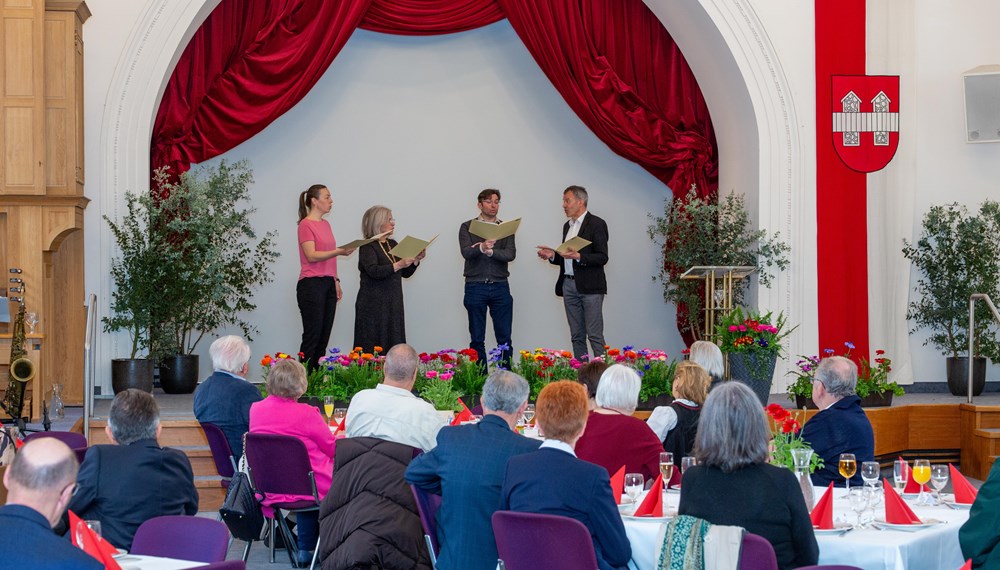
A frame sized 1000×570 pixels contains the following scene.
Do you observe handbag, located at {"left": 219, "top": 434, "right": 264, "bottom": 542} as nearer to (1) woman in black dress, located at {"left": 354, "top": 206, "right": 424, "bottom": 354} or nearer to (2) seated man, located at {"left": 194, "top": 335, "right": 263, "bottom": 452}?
(2) seated man, located at {"left": 194, "top": 335, "right": 263, "bottom": 452}

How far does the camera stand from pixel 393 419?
14.2ft

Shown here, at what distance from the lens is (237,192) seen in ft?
29.6

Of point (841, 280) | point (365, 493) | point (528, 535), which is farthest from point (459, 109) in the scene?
point (528, 535)

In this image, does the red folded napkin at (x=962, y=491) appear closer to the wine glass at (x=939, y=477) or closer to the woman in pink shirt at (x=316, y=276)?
the wine glass at (x=939, y=477)

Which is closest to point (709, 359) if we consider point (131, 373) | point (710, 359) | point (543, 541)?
point (710, 359)

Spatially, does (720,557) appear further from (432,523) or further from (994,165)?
(994,165)

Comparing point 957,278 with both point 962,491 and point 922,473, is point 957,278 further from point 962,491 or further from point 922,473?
point 922,473

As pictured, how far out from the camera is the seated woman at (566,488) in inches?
135

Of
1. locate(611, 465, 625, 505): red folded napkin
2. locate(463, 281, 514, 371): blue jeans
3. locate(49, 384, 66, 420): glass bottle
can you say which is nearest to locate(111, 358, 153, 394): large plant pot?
locate(49, 384, 66, 420): glass bottle

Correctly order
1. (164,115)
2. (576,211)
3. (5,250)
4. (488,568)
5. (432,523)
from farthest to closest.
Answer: (164,115) → (576,211) → (5,250) → (432,523) → (488,568)

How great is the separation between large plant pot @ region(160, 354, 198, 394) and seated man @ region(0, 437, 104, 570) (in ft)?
21.0

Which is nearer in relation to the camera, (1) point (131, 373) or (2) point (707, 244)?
(1) point (131, 373)

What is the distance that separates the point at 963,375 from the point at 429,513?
274 inches

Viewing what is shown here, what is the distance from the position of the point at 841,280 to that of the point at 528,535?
7.20 m
